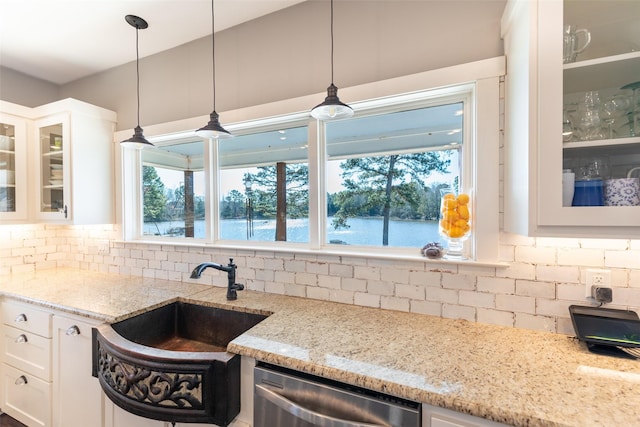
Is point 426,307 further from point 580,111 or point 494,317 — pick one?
point 580,111

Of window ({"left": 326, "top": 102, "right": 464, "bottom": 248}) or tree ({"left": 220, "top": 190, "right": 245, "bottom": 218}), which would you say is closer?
window ({"left": 326, "top": 102, "right": 464, "bottom": 248})

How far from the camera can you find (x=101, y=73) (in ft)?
8.41

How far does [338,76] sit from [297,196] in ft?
2.53

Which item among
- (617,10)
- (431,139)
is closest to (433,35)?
(431,139)

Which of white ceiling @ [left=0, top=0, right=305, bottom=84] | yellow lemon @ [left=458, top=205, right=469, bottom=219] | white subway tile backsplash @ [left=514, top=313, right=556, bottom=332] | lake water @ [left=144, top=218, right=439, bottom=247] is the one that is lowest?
white subway tile backsplash @ [left=514, top=313, right=556, bottom=332]

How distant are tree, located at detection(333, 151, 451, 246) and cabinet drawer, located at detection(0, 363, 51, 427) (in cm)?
214

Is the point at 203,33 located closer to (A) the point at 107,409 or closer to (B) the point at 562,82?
(B) the point at 562,82

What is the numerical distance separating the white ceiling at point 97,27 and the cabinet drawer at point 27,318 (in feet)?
6.14

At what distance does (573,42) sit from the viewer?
1.02 m

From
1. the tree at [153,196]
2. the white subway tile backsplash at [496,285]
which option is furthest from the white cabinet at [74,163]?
the white subway tile backsplash at [496,285]

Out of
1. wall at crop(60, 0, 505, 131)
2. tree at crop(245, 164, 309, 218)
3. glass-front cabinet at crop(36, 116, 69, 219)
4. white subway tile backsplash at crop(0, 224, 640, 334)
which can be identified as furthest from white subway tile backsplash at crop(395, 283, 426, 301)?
glass-front cabinet at crop(36, 116, 69, 219)

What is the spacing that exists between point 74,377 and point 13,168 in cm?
184

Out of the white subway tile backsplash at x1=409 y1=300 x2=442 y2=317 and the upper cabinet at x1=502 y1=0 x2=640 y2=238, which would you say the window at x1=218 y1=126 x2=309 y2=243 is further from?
the upper cabinet at x1=502 y1=0 x2=640 y2=238

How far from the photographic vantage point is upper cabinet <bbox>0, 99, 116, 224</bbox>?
2.22 m
